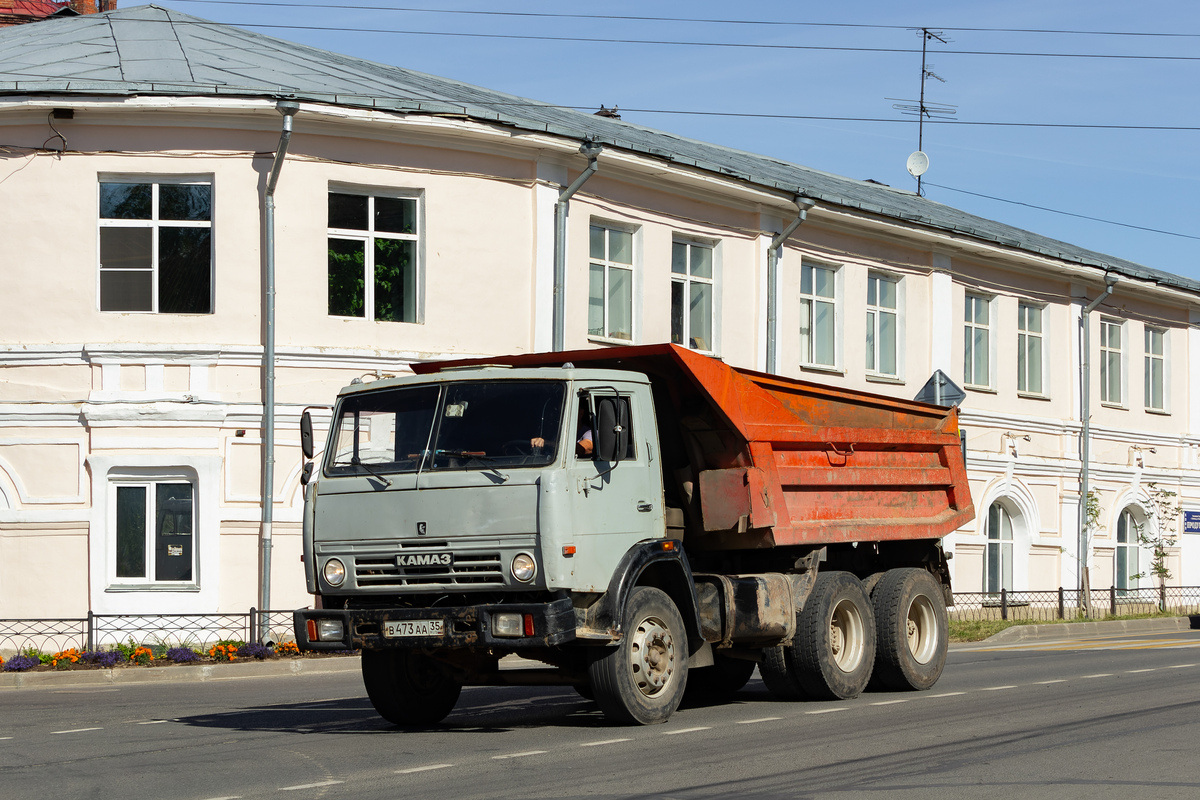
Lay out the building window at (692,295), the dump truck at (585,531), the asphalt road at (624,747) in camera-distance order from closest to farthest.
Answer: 1. the asphalt road at (624,747)
2. the dump truck at (585,531)
3. the building window at (692,295)

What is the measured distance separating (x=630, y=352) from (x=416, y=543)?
7.23 feet

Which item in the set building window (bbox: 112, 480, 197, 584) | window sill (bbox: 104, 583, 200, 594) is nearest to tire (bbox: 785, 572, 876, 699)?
window sill (bbox: 104, 583, 200, 594)

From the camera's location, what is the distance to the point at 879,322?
90.6 ft

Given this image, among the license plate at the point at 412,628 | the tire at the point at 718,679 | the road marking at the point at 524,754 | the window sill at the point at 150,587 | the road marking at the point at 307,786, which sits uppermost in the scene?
the license plate at the point at 412,628

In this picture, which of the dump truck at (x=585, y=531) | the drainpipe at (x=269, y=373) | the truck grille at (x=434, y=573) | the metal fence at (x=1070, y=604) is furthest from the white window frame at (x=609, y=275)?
the truck grille at (x=434, y=573)

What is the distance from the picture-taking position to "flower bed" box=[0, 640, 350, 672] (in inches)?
660

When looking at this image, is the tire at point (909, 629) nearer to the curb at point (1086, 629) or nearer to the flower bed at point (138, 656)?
the flower bed at point (138, 656)

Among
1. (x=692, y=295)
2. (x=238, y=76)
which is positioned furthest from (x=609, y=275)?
(x=238, y=76)

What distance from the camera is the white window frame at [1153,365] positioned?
3338cm

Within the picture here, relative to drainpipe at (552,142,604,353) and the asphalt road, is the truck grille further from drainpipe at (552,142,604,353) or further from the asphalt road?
drainpipe at (552,142,604,353)

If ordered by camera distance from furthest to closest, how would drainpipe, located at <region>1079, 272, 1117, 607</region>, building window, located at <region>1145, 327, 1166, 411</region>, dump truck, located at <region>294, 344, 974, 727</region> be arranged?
building window, located at <region>1145, 327, 1166, 411</region>, drainpipe, located at <region>1079, 272, 1117, 607</region>, dump truck, located at <region>294, 344, 974, 727</region>

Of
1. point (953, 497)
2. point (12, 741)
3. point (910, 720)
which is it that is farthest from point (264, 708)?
point (953, 497)

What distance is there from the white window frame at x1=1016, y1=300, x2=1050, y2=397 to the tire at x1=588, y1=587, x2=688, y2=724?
21.0 metres

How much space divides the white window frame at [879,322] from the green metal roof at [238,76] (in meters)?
1.23
